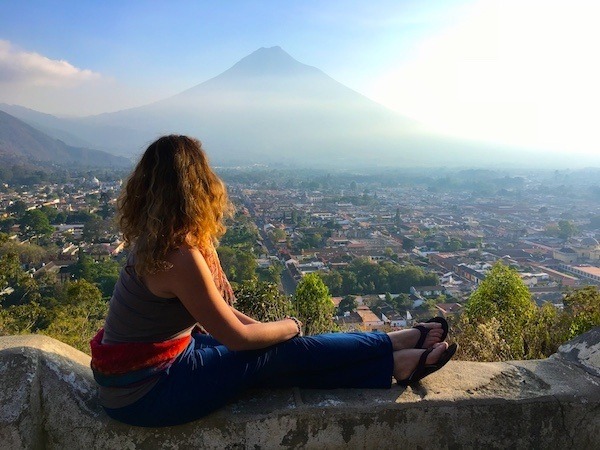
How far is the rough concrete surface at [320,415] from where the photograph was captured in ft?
3.91

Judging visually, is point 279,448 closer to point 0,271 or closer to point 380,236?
point 0,271

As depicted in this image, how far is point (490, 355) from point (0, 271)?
6681 millimetres

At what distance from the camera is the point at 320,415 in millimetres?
1222

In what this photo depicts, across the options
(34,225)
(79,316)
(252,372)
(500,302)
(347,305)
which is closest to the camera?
(252,372)

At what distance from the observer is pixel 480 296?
532 centimetres

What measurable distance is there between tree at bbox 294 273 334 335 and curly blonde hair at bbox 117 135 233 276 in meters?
2.90

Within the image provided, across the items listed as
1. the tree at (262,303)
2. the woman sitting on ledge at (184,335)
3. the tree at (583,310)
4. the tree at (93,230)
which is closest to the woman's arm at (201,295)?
the woman sitting on ledge at (184,335)

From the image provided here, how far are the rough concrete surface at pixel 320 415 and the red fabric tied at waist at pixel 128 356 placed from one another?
0.10 meters

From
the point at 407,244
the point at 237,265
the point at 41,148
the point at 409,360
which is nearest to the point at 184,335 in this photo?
the point at 409,360

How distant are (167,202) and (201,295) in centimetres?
25

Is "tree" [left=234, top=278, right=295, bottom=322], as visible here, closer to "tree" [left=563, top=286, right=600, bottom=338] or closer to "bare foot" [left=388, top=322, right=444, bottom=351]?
"tree" [left=563, top=286, right=600, bottom=338]

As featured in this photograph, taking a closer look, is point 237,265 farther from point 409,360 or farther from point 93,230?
point 409,360

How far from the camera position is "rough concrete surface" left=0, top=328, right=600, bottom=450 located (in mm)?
1190

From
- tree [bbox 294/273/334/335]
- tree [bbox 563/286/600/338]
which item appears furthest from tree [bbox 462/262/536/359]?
tree [bbox 294/273/334/335]
